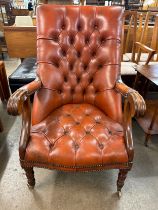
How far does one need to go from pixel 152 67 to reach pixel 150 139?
719mm

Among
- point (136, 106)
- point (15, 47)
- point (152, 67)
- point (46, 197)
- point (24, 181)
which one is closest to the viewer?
point (136, 106)

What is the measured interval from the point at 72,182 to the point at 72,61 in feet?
3.01

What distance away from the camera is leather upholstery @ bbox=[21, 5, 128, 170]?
43.6 inches

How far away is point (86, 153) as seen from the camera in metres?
1.01

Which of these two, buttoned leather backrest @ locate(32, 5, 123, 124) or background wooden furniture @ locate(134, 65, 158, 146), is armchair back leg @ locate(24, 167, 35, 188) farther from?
background wooden furniture @ locate(134, 65, 158, 146)

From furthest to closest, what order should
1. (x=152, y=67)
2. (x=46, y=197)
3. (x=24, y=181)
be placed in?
(x=152, y=67) < (x=24, y=181) < (x=46, y=197)

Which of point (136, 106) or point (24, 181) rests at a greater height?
point (136, 106)

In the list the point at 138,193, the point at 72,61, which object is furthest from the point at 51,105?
the point at 138,193

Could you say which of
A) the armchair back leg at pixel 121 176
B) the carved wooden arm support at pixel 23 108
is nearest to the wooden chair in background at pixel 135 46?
the armchair back leg at pixel 121 176

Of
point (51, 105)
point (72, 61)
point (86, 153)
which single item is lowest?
point (86, 153)

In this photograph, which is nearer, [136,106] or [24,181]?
[136,106]

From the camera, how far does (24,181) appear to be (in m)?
1.35

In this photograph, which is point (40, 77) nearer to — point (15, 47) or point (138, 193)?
point (138, 193)

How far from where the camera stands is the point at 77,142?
1.05m
